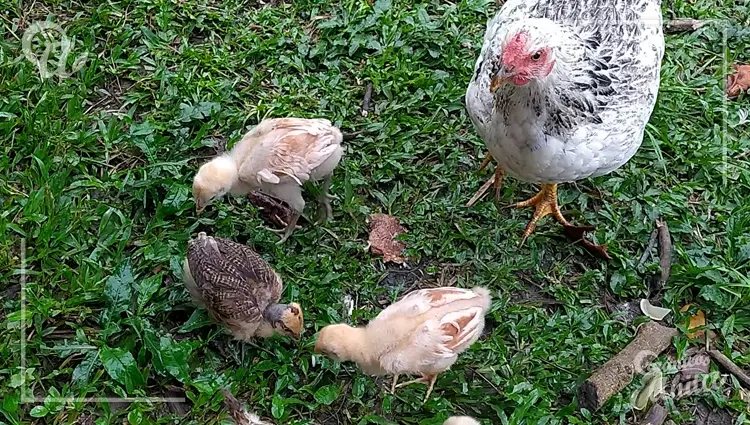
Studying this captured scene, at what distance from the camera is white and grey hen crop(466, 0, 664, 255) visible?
317cm

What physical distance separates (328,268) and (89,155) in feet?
4.57

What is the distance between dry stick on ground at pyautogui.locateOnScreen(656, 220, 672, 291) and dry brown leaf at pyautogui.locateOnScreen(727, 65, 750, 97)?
1.17 m

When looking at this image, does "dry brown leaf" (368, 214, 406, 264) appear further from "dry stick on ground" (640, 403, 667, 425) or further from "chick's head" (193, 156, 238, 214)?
"dry stick on ground" (640, 403, 667, 425)

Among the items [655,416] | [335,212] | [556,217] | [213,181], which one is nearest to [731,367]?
[655,416]

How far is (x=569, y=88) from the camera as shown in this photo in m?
3.27

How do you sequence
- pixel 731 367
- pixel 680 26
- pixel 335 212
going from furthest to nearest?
pixel 680 26
pixel 335 212
pixel 731 367

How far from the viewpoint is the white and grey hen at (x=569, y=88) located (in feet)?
10.4

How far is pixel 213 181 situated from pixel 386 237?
3.14ft

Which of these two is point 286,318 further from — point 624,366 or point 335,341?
point 624,366

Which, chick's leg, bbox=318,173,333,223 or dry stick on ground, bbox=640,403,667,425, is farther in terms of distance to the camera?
chick's leg, bbox=318,173,333,223

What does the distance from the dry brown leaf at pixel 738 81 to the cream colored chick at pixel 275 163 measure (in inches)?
104

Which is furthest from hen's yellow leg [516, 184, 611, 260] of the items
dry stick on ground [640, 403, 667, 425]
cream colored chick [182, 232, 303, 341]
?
cream colored chick [182, 232, 303, 341]

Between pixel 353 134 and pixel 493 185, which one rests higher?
pixel 353 134

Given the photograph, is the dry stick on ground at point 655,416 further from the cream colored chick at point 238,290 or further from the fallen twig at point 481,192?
the cream colored chick at point 238,290
